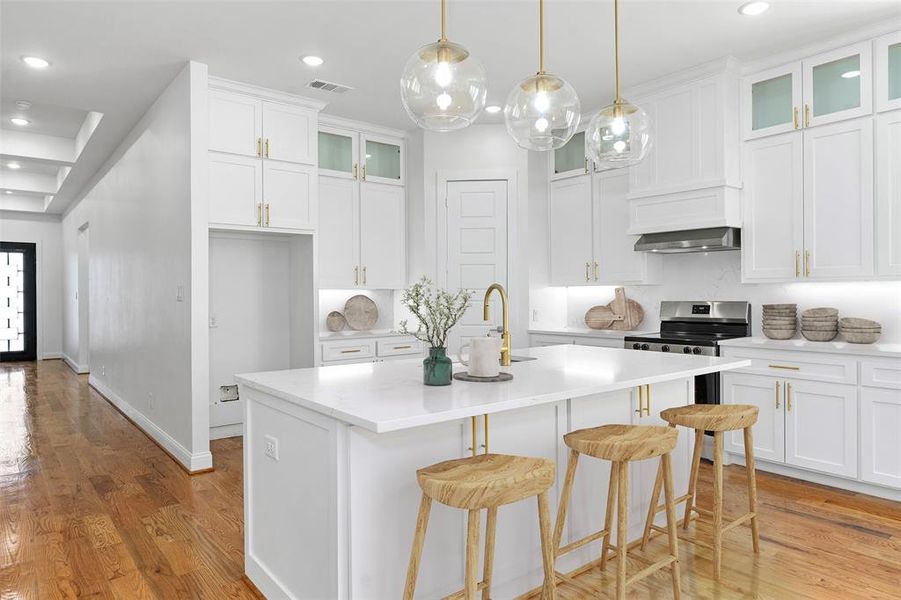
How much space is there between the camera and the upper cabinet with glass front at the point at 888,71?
3.46 m

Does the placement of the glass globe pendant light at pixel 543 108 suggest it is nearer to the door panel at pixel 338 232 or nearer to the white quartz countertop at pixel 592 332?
the white quartz countertop at pixel 592 332

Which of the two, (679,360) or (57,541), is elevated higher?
(679,360)

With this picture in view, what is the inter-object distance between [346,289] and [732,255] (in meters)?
3.33

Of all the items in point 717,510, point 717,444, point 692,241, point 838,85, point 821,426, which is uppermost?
point 838,85

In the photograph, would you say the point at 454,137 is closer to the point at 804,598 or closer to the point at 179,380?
the point at 179,380

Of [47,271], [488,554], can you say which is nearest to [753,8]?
[488,554]

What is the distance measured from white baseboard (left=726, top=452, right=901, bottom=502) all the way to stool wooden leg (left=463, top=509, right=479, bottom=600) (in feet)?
9.80

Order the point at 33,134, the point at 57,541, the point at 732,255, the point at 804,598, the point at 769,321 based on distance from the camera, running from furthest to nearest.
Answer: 1. the point at 33,134
2. the point at 732,255
3. the point at 769,321
4. the point at 57,541
5. the point at 804,598

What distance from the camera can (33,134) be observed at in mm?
6441

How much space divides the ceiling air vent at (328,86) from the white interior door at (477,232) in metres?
1.37

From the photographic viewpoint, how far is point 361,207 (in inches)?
216

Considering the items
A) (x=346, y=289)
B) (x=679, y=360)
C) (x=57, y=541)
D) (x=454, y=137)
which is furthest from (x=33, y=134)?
(x=679, y=360)

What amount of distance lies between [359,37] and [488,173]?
6.81 ft

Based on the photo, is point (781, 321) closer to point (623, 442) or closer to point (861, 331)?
point (861, 331)
